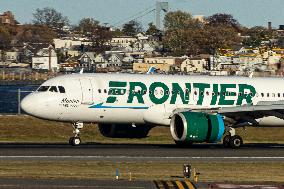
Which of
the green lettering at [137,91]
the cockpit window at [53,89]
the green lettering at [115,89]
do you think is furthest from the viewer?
the green lettering at [137,91]

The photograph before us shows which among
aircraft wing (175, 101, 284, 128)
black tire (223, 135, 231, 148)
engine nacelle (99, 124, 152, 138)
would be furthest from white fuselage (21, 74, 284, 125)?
black tire (223, 135, 231, 148)

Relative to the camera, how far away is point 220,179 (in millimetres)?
41094

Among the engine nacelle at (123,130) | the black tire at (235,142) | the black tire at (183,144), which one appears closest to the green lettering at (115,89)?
the engine nacelle at (123,130)

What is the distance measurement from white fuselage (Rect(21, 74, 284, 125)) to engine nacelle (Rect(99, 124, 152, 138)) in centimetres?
238

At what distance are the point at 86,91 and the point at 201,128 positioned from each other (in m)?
6.75

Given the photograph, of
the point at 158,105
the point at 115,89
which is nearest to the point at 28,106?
the point at 115,89

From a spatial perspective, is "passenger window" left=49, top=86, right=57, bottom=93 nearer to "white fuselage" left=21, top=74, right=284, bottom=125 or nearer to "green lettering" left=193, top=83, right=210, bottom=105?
"white fuselage" left=21, top=74, right=284, bottom=125

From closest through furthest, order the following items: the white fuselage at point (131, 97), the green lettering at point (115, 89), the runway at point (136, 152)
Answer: the runway at point (136, 152)
the white fuselage at point (131, 97)
the green lettering at point (115, 89)

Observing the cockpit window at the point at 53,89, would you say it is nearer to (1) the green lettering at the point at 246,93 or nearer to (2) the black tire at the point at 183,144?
(2) the black tire at the point at 183,144

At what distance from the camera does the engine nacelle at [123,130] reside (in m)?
60.1

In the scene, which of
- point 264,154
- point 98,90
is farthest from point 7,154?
point 264,154

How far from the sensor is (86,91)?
5675 centimetres

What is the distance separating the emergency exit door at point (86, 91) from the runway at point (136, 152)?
2.47 meters

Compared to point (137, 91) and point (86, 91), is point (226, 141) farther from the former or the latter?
point (86, 91)
